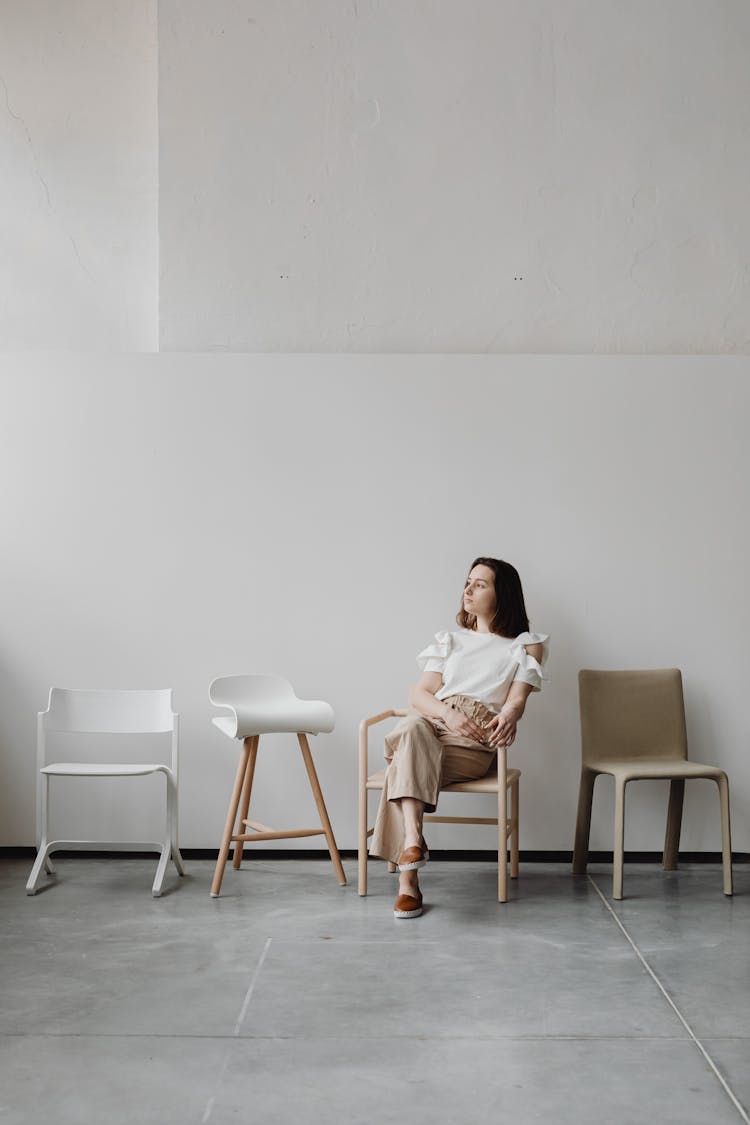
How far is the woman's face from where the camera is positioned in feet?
14.3

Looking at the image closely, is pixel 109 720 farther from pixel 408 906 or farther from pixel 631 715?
pixel 631 715

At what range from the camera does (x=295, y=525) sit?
4.70 meters

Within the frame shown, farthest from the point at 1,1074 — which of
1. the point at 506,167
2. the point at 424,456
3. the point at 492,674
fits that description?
the point at 506,167

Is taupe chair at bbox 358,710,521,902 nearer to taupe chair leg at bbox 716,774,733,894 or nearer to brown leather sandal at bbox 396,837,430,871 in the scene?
brown leather sandal at bbox 396,837,430,871

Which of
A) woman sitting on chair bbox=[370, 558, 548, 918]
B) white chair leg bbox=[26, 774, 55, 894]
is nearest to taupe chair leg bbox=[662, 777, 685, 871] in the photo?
woman sitting on chair bbox=[370, 558, 548, 918]

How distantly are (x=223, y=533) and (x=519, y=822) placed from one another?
5.90 feet

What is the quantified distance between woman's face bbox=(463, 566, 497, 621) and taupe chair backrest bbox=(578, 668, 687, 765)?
1.67 feet

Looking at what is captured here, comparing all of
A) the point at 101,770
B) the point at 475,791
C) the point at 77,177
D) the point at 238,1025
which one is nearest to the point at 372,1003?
the point at 238,1025

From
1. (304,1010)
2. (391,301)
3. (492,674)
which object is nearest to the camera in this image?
(304,1010)

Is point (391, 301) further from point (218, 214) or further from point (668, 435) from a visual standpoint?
point (668, 435)

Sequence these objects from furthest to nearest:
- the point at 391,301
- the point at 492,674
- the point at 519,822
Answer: the point at 391,301
the point at 519,822
the point at 492,674

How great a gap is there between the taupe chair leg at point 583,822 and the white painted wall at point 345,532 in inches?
9.3

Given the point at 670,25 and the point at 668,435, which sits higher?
the point at 670,25

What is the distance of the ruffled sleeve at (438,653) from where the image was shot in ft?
14.3
